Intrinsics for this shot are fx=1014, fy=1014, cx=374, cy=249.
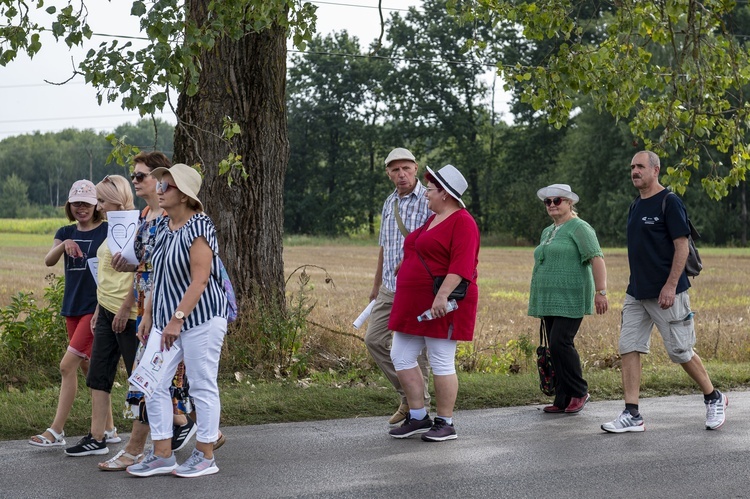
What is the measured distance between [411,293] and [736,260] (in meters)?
36.6

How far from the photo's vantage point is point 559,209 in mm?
8602

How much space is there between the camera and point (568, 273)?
337 inches

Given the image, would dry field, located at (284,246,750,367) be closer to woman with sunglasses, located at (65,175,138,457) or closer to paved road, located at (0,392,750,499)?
paved road, located at (0,392,750,499)

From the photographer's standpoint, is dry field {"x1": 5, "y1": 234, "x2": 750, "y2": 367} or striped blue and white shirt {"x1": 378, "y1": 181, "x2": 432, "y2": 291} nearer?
striped blue and white shirt {"x1": 378, "y1": 181, "x2": 432, "y2": 291}

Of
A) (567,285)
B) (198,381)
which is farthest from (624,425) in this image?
→ (198,381)

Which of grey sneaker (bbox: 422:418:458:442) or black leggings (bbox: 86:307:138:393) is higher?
black leggings (bbox: 86:307:138:393)

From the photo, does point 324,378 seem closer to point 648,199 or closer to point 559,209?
point 559,209

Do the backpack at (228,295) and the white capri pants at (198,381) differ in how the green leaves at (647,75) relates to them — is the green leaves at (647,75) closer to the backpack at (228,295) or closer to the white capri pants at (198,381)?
the backpack at (228,295)

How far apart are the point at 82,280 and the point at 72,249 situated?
22cm

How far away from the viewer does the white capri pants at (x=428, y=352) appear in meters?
7.16

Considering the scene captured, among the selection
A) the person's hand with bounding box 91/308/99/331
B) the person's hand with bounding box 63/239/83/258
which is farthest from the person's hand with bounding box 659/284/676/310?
the person's hand with bounding box 63/239/83/258

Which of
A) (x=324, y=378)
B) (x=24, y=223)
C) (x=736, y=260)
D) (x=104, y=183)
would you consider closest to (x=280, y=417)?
(x=324, y=378)

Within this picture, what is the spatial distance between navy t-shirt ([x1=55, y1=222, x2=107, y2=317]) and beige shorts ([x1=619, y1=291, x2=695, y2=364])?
3.94 meters

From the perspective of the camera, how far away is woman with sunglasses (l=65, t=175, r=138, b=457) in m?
6.55
